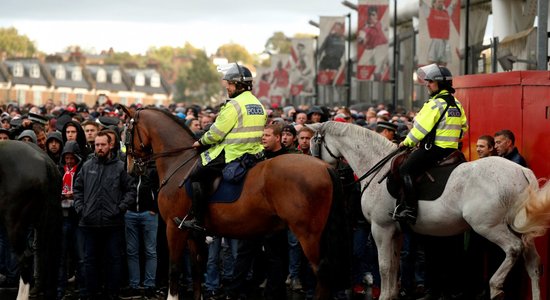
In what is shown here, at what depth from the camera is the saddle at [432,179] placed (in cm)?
1291

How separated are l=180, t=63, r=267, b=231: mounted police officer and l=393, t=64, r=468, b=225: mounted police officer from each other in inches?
71.1

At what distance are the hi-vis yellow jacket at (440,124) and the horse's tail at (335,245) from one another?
1272mm

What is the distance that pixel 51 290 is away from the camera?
12914 millimetres

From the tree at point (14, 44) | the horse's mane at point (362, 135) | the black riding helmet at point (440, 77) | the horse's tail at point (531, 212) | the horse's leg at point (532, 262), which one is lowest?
the horse's leg at point (532, 262)

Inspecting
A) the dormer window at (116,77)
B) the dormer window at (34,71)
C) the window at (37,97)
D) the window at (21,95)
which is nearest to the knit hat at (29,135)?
the window at (21,95)


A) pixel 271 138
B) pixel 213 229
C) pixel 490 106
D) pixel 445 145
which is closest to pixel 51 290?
pixel 213 229

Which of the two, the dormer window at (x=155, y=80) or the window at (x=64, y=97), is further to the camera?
the dormer window at (x=155, y=80)

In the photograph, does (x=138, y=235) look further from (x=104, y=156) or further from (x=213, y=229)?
(x=213, y=229)

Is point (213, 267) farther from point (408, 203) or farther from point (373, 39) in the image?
point (373, 39)

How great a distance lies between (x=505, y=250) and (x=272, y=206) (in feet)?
8.79

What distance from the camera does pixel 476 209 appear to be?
40.9ft

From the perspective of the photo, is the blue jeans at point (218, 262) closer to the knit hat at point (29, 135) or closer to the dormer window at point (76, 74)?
the knit hat at point (29, 135)

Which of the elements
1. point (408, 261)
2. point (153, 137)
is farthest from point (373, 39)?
point (153, 137)

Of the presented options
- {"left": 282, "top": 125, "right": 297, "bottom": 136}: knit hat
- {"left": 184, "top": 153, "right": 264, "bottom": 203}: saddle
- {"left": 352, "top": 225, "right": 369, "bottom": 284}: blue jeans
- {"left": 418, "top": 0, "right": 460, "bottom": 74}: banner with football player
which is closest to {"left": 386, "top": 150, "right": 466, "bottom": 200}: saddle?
{"left": 184, "top": 153, "right": 264, "bottom": 203}: saddle
